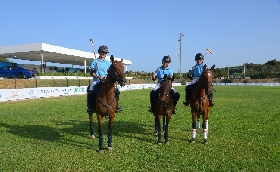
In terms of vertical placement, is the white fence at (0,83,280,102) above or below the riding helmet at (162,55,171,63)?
below

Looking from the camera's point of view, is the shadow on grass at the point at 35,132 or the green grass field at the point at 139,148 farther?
the shadow on grass at the point at 35,132

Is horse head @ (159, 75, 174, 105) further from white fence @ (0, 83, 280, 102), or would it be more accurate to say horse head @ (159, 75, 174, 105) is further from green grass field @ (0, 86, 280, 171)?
white fence @ (0, 83, 280, 102)

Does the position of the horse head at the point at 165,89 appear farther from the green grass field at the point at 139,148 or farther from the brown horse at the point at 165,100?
the green grass field at the point at 139,148

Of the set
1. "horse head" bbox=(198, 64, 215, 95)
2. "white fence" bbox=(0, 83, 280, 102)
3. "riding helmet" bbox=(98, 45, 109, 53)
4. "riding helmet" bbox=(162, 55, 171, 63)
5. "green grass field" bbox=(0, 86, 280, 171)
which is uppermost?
"riding helmet" bbox=(98, 45, 109, 53)

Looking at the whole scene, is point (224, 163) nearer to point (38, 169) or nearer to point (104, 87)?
point (104, 87)

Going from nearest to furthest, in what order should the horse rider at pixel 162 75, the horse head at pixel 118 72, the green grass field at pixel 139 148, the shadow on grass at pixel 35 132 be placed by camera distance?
the green grass field at pixel 139 148
the horse head at pixel 118 72
the horse rider at pixel 162 75
the shadow on grass at pixel 35 132

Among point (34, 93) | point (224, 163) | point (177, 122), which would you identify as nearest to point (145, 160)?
point (224, 163)

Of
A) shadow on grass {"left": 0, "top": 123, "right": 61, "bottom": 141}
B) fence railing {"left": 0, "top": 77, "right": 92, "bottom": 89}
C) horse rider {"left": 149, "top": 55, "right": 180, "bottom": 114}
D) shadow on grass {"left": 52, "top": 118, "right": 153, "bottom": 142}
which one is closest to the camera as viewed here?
horse rider {"left": 149, "top": 55, "right": 180, "bottom": 114}

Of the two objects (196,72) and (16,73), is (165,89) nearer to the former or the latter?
(196,72)

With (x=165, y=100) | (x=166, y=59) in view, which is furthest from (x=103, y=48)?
(x=165, y=100)

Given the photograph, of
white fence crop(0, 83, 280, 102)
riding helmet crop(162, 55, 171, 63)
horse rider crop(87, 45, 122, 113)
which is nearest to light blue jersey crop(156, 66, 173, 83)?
riding helmet crop(162, 55, 171, 63)

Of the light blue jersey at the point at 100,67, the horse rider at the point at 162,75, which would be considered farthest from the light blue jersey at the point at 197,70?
the light blue jersey at the point at 100,67

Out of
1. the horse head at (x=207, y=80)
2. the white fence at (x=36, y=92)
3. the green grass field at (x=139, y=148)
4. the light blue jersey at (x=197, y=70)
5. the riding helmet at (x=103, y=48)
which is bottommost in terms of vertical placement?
the green grass field at (x=139, y=148)

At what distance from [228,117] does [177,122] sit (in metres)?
Answer: 3.33
